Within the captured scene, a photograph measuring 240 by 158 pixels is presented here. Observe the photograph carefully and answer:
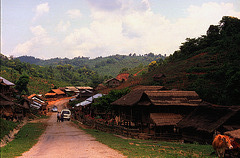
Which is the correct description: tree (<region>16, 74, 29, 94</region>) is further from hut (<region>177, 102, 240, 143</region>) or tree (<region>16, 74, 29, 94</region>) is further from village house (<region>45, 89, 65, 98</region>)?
hut (<region>177, 102, 240, 143</region>)

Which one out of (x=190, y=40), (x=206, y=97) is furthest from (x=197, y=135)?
(x=190, y=40)

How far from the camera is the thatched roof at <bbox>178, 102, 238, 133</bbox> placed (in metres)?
20.1

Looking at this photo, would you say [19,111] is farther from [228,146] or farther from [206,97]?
[228,146]

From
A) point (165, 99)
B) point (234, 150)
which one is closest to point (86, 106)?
point (165, 99)

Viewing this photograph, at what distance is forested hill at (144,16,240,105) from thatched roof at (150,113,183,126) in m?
17.1

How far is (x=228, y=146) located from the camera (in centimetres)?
1327

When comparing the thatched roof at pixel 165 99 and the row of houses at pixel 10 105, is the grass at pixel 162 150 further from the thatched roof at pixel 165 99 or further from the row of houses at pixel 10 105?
the row of houses at pixel 10 105

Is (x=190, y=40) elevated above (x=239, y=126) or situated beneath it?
elevated above

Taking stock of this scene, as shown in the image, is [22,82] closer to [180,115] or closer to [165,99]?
[165,99]

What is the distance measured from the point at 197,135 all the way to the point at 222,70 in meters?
39.3

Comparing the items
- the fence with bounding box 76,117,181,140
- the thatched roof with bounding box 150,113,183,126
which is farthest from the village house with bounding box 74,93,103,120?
the thatched roof with bounding box 150,113,183,126

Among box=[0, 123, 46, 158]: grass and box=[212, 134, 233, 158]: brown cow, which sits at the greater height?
box=[212, 134, 233, 158]: brown cow

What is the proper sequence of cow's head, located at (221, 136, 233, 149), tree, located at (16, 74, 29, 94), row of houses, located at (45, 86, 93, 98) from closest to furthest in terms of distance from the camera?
cow's head, located at (221, 136, 233, 149)
tree, located at (16, 74, 29, 94)
row of houses, located at (45, 86, 93, 98)

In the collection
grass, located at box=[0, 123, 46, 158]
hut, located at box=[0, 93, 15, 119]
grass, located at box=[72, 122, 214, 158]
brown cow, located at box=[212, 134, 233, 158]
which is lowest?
grass, located at box=[72, 122, 214, 158]
